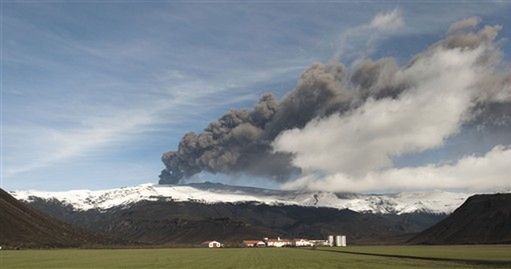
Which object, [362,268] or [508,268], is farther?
[362,268]

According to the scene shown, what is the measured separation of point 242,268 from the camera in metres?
88.4

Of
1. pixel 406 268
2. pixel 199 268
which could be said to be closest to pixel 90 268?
pixel 199 268

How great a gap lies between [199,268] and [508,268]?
1699 inches

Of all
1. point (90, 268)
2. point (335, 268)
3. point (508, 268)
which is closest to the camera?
point (508, 268)

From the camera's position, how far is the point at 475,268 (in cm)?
8469

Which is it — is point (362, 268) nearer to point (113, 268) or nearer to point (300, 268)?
point (300, 268)

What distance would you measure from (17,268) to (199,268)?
90.2 ft

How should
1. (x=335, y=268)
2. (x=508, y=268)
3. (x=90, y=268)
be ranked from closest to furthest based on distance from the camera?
(x=508, y=268) < (x=335, y=268) < (x=90, y=268)

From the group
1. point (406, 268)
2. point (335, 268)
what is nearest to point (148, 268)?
point (335, 268)

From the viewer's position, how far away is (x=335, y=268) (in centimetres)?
8638

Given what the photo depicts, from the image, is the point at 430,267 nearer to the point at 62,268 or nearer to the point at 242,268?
the point at 242,268

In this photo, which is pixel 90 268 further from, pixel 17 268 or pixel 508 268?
pixel 508 268

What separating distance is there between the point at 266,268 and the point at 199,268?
10.2 m

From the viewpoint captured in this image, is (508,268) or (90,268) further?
(90,268)
